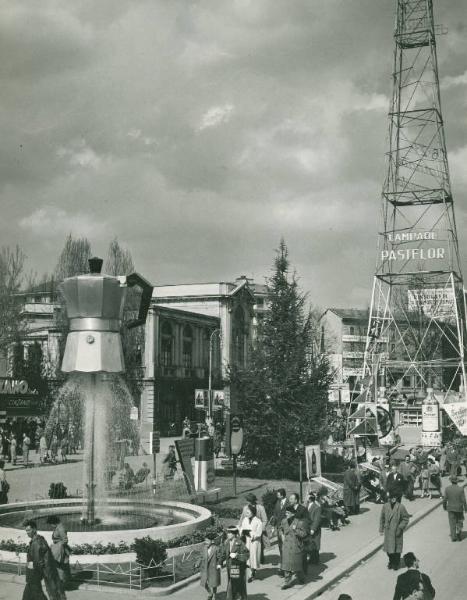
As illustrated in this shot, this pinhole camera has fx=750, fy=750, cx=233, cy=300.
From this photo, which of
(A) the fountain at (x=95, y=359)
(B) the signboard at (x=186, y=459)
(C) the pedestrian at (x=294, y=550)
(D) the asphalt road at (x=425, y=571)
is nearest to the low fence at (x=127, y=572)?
(A) the fountain at (x=95, y=359)

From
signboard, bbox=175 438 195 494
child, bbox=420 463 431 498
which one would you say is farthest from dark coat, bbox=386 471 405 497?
signboard, bbox=175 438 195 494

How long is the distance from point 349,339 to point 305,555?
291 feet

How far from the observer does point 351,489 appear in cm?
2042

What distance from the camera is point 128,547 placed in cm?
1377

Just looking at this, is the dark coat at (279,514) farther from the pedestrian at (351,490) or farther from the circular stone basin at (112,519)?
the pedestrian at (351,490)

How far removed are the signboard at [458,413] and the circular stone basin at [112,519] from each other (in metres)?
13.2

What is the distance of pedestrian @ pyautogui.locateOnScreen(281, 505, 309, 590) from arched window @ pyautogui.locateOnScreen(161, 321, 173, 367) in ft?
169

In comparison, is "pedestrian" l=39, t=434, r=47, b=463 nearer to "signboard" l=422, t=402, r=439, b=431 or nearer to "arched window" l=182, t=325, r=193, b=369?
"signboard" l=422, t=402, r=439, b=431

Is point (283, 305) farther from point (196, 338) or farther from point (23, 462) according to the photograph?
point (196, 338)

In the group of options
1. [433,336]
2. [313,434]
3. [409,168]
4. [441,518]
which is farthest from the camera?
[433,336]

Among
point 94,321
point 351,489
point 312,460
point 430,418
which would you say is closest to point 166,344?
point 430,418

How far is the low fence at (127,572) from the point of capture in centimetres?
1234

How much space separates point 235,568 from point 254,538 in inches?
88.7

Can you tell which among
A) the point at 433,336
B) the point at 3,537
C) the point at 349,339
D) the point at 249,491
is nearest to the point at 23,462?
the point at 249,491
